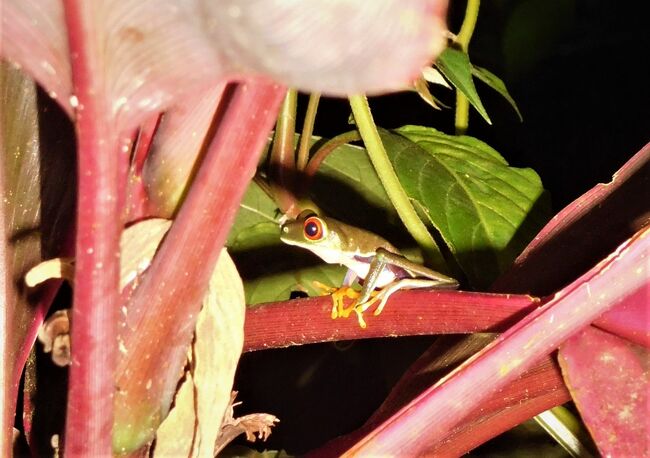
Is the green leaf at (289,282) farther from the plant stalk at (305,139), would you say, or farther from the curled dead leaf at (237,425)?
the curled dead leaf at (237,425)

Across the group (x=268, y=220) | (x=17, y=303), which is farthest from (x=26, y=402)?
(x=268, y=220)

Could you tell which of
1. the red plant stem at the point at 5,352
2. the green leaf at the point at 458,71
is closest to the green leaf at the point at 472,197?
the green leaf at the point at 458,71

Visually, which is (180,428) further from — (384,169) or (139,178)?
(384,169)

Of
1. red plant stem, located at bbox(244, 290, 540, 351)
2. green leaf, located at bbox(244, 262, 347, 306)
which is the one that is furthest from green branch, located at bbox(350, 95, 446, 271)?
red plant stem, located at bbox(244, 290, 540, 351)

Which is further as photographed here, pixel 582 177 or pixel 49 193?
pixel 582 177

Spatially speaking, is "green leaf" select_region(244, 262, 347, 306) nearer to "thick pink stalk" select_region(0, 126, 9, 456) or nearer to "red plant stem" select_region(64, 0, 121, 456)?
"thick pink stalk" select_region(0, 126, 9, 456)

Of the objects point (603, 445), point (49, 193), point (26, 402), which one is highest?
point (49, 193)

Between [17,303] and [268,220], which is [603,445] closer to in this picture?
[17,303]
